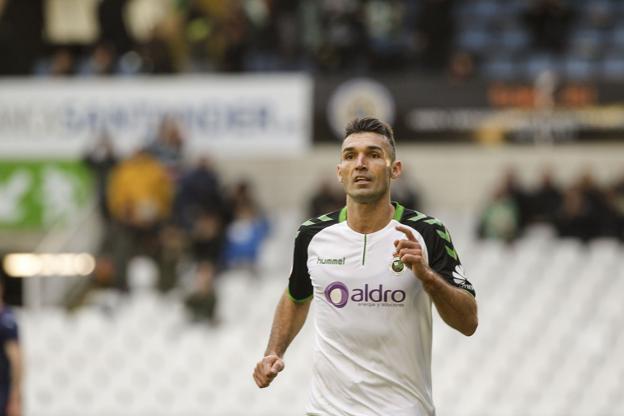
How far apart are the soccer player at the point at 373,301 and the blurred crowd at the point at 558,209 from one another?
11.0 meters

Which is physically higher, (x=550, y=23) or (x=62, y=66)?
(x=550, y=23)

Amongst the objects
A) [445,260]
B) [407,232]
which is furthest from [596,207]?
[407,232]

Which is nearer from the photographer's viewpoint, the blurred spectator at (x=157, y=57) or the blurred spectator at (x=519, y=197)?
the blurred spectator at (x=519, y=197)

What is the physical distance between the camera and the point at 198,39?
20328mm

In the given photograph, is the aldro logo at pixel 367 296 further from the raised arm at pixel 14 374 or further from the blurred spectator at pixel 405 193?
the blurred spectator at pixel 405 193

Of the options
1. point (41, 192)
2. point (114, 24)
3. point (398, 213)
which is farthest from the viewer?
point (114, 24)

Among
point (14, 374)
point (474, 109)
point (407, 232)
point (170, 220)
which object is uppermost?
point (407, 232)

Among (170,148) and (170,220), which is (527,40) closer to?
(170,148)

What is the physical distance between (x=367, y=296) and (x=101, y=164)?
13.2 metres

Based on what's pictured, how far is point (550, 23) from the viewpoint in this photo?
19328 millimetres

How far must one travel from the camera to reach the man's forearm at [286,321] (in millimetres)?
5926

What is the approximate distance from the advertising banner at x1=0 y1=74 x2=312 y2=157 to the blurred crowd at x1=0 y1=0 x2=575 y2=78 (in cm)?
33

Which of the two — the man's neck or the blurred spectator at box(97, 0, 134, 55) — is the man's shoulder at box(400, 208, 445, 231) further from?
the blurred spectator at box(97, 0, 134, 55)

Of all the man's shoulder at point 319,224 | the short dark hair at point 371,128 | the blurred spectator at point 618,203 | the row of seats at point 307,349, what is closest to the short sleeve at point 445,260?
the short dark hair at point 371,128
